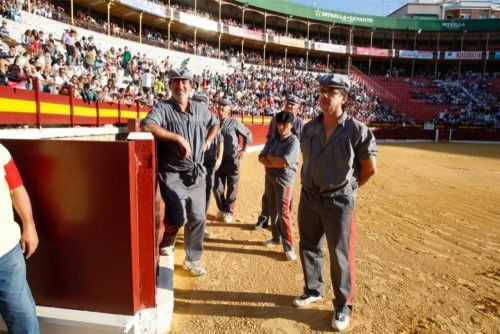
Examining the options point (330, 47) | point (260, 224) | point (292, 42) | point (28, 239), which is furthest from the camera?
point (330, 47)

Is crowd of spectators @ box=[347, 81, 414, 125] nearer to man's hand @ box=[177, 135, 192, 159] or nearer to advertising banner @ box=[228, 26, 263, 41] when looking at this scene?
advertising banner @ box=[228, 26, 263, 41]

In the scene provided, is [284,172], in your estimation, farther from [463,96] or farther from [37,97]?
[463,96]

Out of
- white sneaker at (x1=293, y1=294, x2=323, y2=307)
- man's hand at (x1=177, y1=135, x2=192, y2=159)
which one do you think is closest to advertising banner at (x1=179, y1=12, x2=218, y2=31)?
man's hand at (x1=177, y1=135, x2=192, y2=159)

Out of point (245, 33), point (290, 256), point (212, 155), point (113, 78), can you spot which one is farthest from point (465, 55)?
point (290, 256)

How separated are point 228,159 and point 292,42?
35.5 meters

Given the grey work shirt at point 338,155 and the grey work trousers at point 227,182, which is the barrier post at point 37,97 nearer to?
the grey work trousers at point 227,182

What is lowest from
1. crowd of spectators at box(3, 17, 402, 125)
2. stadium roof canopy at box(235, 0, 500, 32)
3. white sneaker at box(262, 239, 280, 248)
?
white sneaker at box(262, 239, 280, 248)

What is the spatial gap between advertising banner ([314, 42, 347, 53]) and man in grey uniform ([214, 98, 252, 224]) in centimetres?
3696

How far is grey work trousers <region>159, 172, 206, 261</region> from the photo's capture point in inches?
127

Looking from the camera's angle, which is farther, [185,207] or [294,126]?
[294,126]

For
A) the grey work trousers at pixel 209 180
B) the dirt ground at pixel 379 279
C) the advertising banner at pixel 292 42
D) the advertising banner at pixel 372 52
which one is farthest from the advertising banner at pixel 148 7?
the grey work trousers at pixel 209 180

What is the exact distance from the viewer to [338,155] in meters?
2.70

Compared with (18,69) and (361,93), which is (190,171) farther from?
(361,93)

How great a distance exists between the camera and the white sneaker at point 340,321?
2.77m
